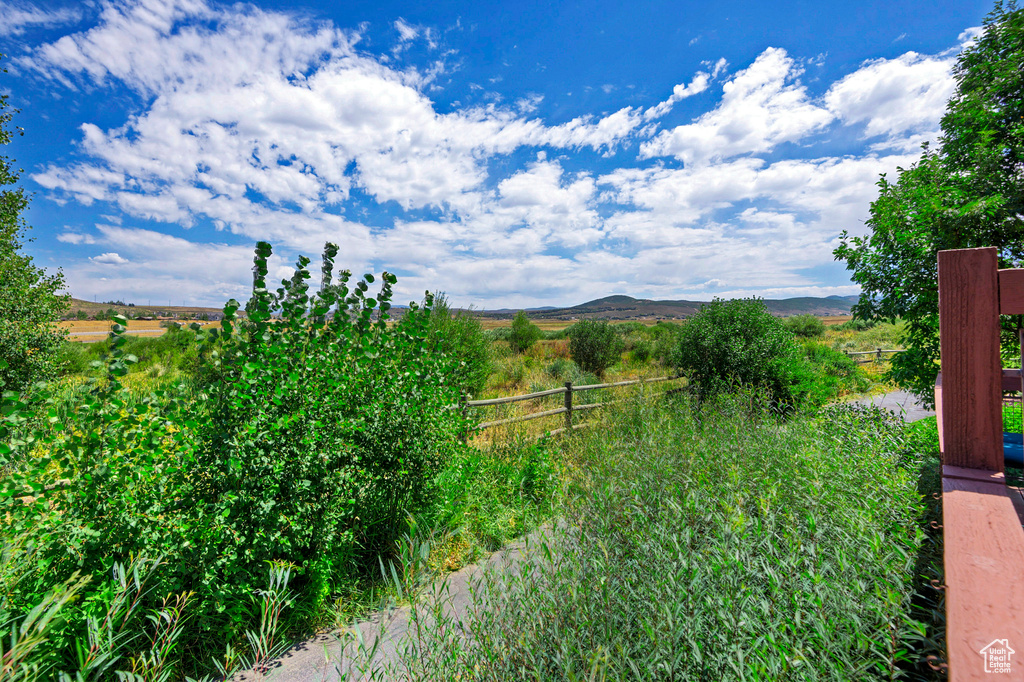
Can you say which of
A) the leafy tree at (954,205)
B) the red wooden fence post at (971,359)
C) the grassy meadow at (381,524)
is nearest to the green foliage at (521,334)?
the leafy tree at (954,205)

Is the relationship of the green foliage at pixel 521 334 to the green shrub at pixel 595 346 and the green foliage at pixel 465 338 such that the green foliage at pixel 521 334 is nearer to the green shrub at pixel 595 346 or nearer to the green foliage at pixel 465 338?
the green shrub at pixel 595 346

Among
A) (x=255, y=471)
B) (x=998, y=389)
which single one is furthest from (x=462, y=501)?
(x=998, y=389)

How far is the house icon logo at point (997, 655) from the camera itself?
39.9 inches

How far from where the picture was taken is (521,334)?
2630cm

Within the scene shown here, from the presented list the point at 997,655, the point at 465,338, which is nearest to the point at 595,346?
the point at 465,338

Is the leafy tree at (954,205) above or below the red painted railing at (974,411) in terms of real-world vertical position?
above

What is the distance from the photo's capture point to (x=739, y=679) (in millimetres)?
1576

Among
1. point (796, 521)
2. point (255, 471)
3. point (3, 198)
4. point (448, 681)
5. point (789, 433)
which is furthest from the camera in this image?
point (3, 198)

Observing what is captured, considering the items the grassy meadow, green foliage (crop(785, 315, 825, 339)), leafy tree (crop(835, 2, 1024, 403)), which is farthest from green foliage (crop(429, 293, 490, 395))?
green foliage (crop(785, 315, 825, 339))

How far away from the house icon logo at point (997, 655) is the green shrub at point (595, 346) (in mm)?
18215

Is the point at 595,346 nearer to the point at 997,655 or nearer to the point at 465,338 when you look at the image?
the point at 465,338

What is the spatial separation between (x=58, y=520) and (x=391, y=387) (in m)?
2.18

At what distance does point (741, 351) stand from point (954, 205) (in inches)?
182

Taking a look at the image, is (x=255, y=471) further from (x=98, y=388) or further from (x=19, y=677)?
(x=19, y=677)
